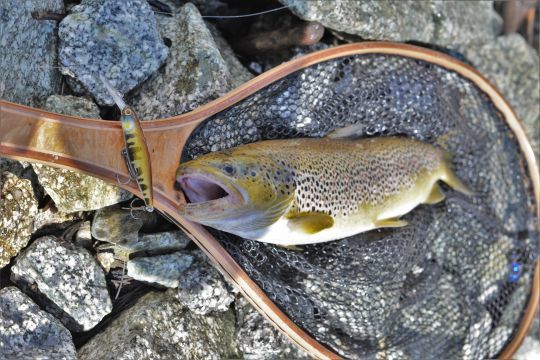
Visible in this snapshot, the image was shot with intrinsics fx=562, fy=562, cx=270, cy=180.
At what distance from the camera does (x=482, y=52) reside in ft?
13.4

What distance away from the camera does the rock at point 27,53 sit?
2.58 metres

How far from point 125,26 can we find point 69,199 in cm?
89

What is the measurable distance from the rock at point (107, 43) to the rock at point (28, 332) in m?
1.05

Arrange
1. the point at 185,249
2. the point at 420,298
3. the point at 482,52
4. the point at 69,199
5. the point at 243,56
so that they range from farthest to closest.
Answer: the point at 482,52 → the point at 243,56 → the point at 420,298 → the point at 185,249 → the point at 69,199

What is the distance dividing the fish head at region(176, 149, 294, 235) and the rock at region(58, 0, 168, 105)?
77 centimetres

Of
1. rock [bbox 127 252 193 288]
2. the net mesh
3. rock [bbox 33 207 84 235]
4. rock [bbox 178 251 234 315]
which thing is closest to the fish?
the net mesh

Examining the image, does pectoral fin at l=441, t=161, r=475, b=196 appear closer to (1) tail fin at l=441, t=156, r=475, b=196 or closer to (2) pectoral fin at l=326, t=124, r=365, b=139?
(1) tail fin at l=441, t=156, r=475, b=196

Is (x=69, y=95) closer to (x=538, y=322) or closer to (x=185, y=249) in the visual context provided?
(x=185, y=249)

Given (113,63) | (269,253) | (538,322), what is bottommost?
(538,322)

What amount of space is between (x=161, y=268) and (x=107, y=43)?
3.87 ft

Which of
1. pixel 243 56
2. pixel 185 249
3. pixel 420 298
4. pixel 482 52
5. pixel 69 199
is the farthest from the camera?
pixel 482 52

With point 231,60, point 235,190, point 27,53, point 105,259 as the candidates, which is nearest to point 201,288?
point 105,259

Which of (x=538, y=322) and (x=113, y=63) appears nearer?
(x=113, y=63)

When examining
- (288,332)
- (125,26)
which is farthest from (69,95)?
(288,332)
